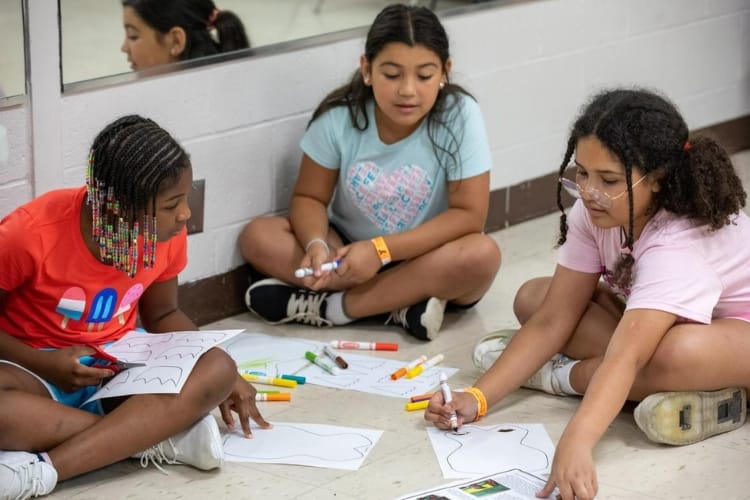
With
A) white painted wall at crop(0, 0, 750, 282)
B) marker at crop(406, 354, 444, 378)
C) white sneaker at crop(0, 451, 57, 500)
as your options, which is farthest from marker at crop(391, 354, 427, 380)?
white sneaker at crop(0, 451, 57, 500)

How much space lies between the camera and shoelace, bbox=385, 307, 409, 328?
2.94 m

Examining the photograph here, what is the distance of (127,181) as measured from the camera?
6.87 ft

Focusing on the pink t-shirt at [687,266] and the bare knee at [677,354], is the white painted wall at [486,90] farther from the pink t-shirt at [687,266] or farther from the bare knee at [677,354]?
the bare knee at [677,354]

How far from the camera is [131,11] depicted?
3129 mm

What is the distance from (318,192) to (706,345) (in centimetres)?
115

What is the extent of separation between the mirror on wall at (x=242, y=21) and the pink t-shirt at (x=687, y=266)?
3.82 ft

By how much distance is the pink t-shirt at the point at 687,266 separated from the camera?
220cm

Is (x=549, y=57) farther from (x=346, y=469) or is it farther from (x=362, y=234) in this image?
(x=346, y=469)

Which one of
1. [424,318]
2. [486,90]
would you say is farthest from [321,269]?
[486,90]

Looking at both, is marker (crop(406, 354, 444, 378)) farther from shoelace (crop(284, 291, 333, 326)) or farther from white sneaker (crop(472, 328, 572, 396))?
shoelace (crop(284, 291, 333, 326))

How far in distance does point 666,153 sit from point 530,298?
0.56 meters

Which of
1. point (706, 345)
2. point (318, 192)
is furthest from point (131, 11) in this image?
point (706, 345)

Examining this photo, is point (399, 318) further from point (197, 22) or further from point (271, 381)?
point (197, 22)

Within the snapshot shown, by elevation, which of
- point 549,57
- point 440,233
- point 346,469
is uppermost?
point 549,57
